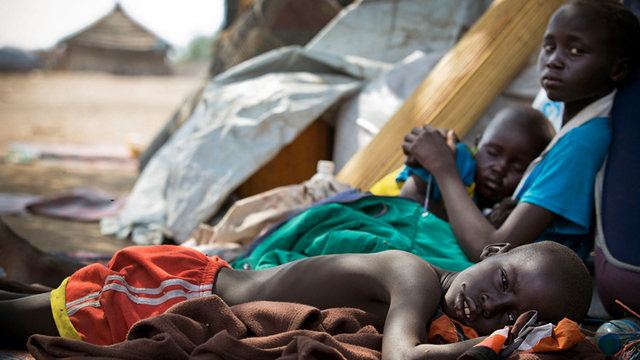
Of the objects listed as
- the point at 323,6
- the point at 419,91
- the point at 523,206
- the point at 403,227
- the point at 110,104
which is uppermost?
the point at 323,6

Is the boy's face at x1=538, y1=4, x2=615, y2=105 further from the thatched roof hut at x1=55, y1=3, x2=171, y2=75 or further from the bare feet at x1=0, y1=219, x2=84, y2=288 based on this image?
the thatched roof hut at x1=55, y1=3, x2=171, y2=75

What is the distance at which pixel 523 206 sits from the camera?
6.68 ft

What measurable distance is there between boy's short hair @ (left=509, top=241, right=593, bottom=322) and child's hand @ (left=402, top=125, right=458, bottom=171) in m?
0.84

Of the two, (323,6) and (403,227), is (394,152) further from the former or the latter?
(323,6)

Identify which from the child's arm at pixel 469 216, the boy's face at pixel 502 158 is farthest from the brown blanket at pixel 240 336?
the boy's face at pixel 502 158

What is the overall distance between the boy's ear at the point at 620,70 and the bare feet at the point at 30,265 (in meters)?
2.25

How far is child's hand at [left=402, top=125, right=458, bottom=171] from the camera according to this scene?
2.32 meters

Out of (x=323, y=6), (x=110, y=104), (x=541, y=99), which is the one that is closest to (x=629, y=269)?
(x=541, y=99)

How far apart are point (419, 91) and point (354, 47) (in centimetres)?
143

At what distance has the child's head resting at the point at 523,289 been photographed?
1.46 m

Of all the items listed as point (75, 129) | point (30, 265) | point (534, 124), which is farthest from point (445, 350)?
point (75, 129)

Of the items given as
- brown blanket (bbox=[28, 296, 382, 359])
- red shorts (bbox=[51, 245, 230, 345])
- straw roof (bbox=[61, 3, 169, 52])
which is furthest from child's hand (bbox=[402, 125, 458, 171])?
straw roof (bbox=[61, 3, 169, 52])

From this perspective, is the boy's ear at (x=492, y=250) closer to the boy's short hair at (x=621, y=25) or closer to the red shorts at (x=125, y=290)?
the red shorts at (x=125, y=290)

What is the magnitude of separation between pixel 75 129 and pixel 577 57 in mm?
10788
